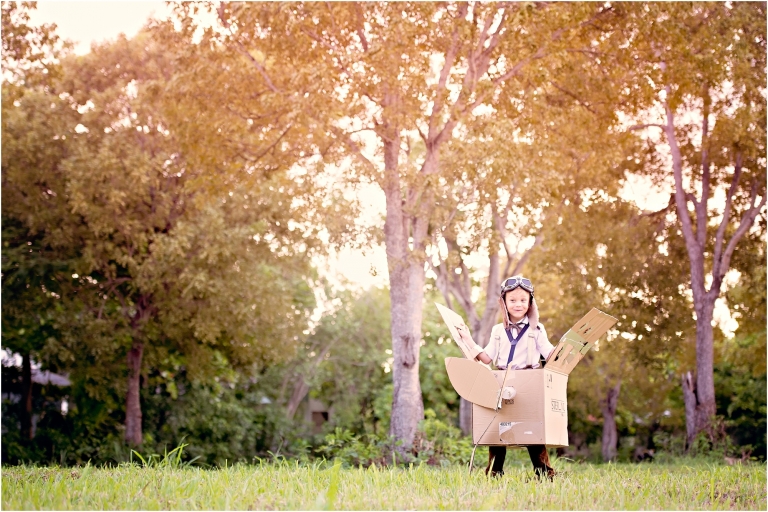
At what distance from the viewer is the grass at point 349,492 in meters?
4.62

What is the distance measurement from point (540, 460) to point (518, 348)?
2.78 feet

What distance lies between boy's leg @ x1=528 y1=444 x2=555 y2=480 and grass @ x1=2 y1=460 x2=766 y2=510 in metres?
0.19

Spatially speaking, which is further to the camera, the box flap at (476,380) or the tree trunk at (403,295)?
the tree trunk at (403,295)

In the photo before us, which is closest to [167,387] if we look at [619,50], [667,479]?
[619,50]

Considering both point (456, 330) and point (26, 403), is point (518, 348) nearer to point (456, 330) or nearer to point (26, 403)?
point (456, 330)

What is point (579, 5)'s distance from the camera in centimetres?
1143

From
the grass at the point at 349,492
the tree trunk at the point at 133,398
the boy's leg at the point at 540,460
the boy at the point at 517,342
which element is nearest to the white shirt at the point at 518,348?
the boy at the point at 517,342

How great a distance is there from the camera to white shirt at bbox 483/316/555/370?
6.46 metres

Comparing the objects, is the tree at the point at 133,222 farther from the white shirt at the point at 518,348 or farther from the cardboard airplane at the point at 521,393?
the cardboard airplane at the point at 521,393

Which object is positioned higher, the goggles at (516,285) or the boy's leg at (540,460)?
the goggles at (516,285)

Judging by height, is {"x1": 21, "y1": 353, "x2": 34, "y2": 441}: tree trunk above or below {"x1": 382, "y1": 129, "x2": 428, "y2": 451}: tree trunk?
below

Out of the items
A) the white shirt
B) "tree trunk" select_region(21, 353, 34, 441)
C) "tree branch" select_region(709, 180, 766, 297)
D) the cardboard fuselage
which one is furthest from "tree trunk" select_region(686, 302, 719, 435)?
"tree trunk" select_region(21, 353, 34, 441)

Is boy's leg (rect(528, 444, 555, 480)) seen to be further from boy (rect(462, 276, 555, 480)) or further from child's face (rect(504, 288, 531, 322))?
child's face (rect(504, 288, 531, 322))

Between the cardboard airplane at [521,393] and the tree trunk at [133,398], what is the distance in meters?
14.2
